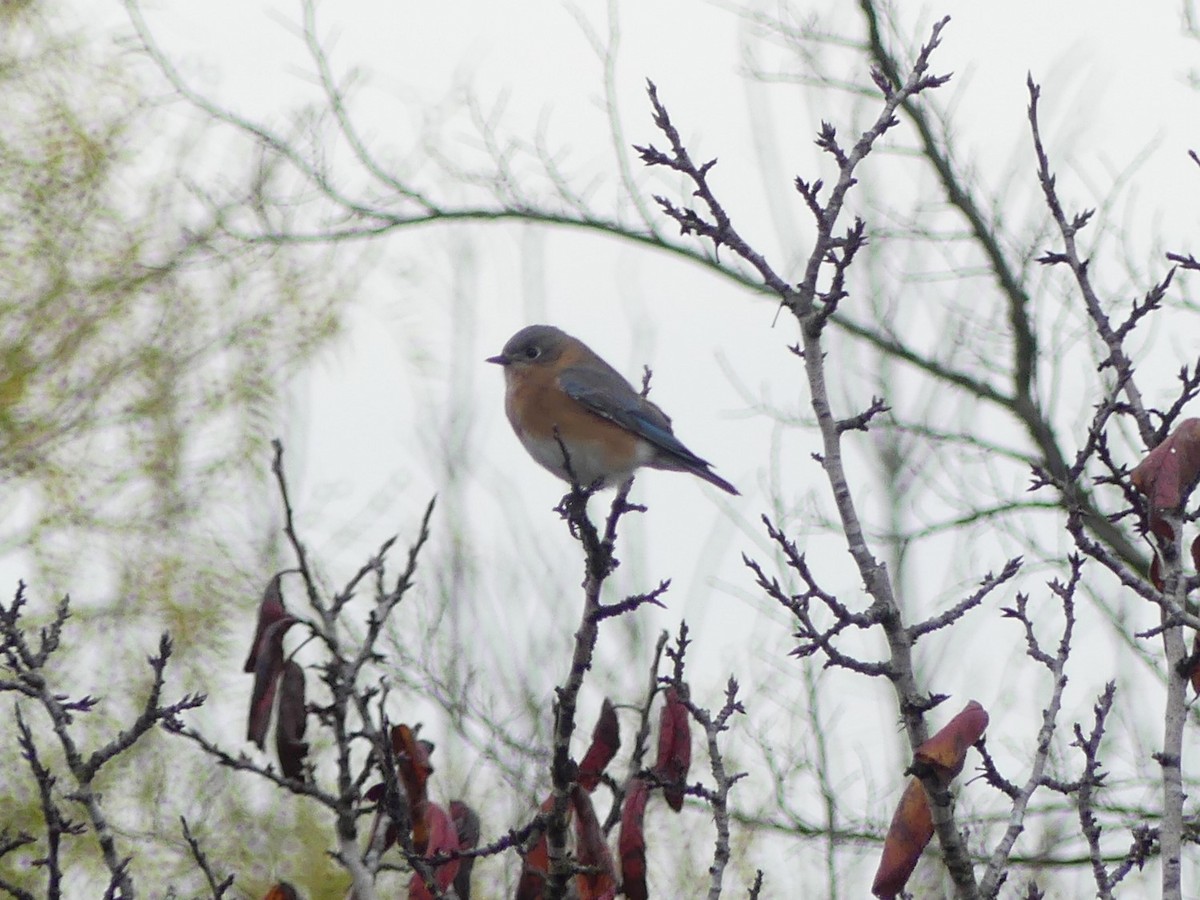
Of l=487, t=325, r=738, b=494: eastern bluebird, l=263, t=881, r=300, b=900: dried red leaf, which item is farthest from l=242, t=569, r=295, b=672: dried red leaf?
l=487, t=325, r=738, b=494: eastern bluebird

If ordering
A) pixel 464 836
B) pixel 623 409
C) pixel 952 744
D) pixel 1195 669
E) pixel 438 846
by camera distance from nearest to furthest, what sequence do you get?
pixel 952 744
pixel 1195 669
pixel 438 846
pixel 464 836
pixel 623 409

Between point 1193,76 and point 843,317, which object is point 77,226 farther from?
point 1193,76

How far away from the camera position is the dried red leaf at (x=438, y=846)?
2.75 metres

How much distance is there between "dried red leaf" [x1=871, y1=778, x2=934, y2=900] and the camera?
2.42m

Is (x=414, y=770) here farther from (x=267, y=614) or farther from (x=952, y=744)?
(x=952, y=744)

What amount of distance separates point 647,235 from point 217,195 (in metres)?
2.12

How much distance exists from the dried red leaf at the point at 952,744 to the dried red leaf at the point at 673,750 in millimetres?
624

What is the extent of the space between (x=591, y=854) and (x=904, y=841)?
0.59m

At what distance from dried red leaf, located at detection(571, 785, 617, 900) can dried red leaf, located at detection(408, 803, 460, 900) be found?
0.69 feet

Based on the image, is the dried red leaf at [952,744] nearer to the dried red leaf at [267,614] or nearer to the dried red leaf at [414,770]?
the dried red leaf at [414,770]

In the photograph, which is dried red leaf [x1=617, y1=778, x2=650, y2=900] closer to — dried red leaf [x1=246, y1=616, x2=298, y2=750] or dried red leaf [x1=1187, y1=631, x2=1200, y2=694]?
dried red leaf [x1=246, y1=616, x2=298, y2=750]

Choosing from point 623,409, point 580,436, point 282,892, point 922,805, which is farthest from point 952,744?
point 623,409

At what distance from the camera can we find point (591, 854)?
281 centimetres

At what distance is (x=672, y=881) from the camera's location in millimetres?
7254
